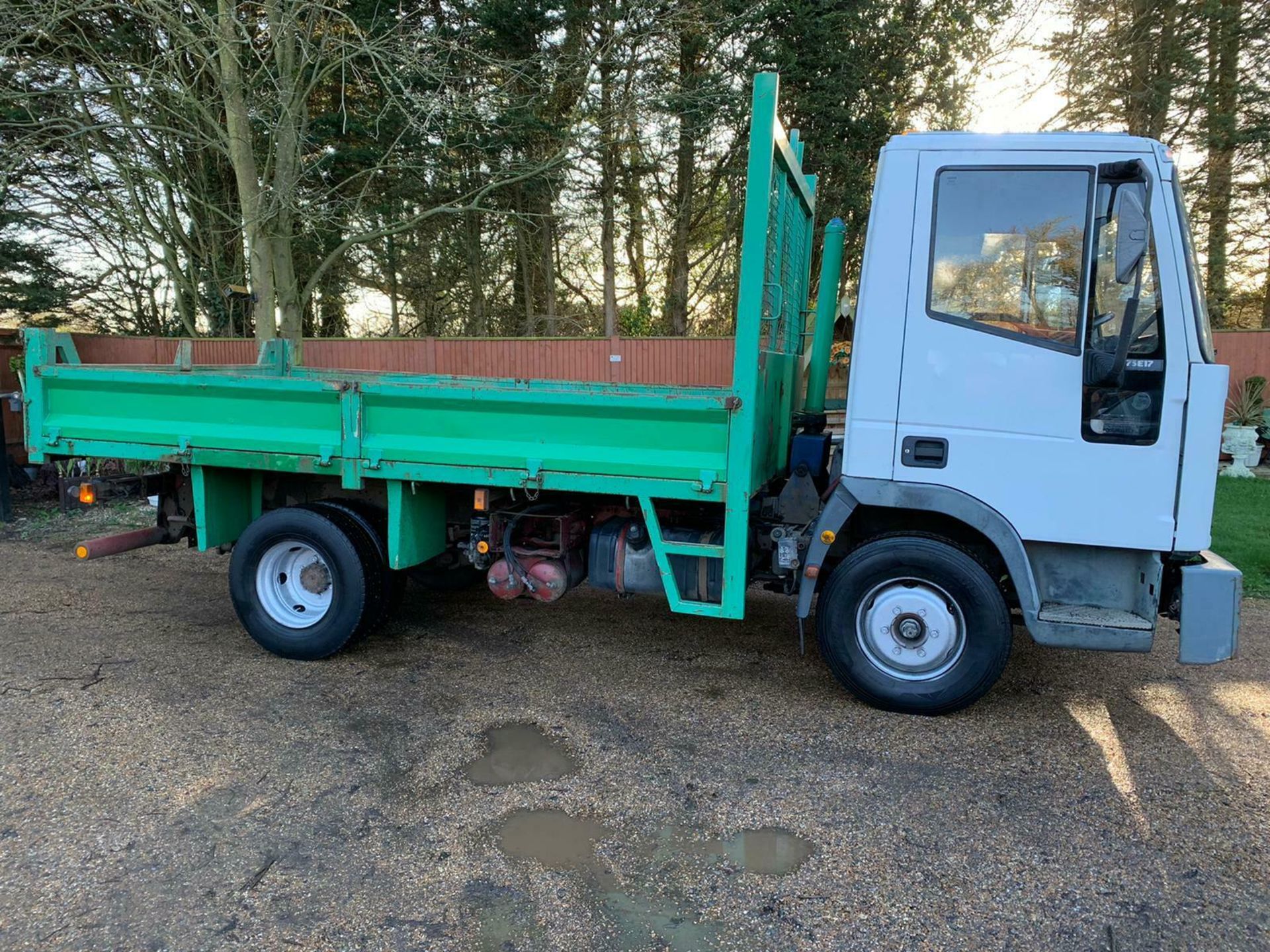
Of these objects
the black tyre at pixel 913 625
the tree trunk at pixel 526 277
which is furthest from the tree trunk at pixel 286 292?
the black tyre at pixel 913 625

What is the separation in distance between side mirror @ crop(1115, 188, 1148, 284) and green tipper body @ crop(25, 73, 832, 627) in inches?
56.1

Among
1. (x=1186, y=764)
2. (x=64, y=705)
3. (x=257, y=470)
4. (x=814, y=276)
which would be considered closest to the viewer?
(x=1186, y=764)

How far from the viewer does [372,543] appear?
4684mm

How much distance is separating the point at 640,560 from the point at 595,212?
13920 mm

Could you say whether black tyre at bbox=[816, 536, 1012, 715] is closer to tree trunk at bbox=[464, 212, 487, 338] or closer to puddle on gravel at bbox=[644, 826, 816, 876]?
puddle on gravel at bbox=[644, 826, 816, 876]

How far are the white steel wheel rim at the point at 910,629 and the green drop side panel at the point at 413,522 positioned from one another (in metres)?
2.37

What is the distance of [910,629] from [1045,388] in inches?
48.0

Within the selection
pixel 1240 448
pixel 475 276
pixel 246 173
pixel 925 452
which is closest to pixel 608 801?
pixel 925 452

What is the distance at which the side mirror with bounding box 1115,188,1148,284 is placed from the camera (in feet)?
10.4

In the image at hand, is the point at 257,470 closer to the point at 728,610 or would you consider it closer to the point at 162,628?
the point at 162,628

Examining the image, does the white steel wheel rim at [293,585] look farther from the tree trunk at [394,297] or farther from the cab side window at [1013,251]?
the tree trunk at [394,297]

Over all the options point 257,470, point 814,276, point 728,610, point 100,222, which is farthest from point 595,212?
point 728,610

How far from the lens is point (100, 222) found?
556 inches

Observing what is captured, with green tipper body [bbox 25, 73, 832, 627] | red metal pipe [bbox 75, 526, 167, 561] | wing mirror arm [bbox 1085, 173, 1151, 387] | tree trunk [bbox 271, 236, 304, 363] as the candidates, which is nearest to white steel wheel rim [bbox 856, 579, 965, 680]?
green tipper body [bbox 25, 73, 832, 627]
